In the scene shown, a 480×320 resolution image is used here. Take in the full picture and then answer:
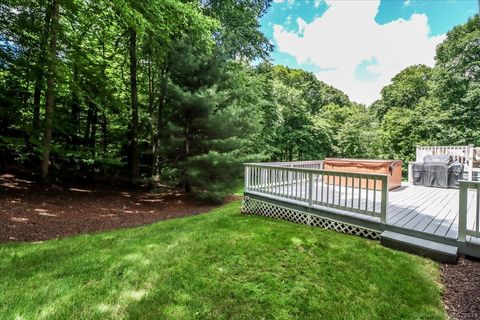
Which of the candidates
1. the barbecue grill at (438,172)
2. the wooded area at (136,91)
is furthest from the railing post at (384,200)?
the barbecue grill at (438,172)

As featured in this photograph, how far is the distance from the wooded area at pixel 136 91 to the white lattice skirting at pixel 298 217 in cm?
205

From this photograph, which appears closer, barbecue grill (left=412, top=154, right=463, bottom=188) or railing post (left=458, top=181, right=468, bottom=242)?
railing post (left=458, top=181, right=468, bottom=242)

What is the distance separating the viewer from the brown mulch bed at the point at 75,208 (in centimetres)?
546

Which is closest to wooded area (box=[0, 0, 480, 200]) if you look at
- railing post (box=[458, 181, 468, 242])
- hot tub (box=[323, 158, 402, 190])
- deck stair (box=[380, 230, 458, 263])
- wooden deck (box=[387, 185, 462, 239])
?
hot tub (box=[323, 158, 402, 190])

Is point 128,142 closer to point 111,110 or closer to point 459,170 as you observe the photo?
point 111,110

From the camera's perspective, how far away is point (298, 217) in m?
5.79

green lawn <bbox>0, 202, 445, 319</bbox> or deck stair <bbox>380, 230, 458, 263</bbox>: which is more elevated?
deck stair <bbox>380, 230, 458, 263</bbox>

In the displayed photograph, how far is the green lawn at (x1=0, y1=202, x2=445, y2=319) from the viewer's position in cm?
264

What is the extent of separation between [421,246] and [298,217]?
2.41m

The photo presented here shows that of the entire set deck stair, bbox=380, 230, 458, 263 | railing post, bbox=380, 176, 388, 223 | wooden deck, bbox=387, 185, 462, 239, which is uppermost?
railing post, bbox=380, 176, 388, 223

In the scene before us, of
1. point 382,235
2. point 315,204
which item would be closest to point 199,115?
point 315,204

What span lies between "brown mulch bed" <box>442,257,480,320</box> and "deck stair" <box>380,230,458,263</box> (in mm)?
142

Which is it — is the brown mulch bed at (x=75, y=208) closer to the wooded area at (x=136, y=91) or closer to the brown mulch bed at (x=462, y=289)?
the wooded area at (x=136, y=91)

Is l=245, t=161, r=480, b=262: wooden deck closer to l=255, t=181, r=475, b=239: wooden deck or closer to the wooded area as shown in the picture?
l=255, t=181, r=475, b=239: wooden deck
